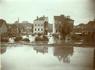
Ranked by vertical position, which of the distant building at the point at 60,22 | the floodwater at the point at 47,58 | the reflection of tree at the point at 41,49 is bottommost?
the floodwater at the point at 47,58

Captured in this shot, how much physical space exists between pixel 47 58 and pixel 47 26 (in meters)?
0.33

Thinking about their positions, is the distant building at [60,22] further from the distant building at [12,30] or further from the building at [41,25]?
the distant building at [12,30]

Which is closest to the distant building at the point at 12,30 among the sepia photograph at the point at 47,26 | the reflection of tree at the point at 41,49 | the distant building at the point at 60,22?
the sepia photograph at the point at 47,26

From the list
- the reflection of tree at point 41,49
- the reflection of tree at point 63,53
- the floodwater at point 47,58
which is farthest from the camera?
the reflection of tree at point 41,49

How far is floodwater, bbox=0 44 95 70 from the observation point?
1679 millimetres

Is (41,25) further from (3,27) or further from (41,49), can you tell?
(3,27)

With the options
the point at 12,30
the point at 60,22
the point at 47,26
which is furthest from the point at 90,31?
the point at 12,30

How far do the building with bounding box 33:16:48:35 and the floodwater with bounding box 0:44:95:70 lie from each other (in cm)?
15

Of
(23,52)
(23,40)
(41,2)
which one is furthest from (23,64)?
(41,2)

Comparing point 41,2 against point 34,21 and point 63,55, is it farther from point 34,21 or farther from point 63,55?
point 63,55

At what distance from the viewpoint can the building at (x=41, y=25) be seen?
2012mm

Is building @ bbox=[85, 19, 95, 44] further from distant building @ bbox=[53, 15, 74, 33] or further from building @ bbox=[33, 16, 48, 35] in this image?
building @ bbox=[33, 16, 48, 35]

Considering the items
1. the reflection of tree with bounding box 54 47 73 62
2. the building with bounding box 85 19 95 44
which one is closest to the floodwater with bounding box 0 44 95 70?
the reflection of tree with bounding box 54 47 73 62

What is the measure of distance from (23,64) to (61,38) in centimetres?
48
